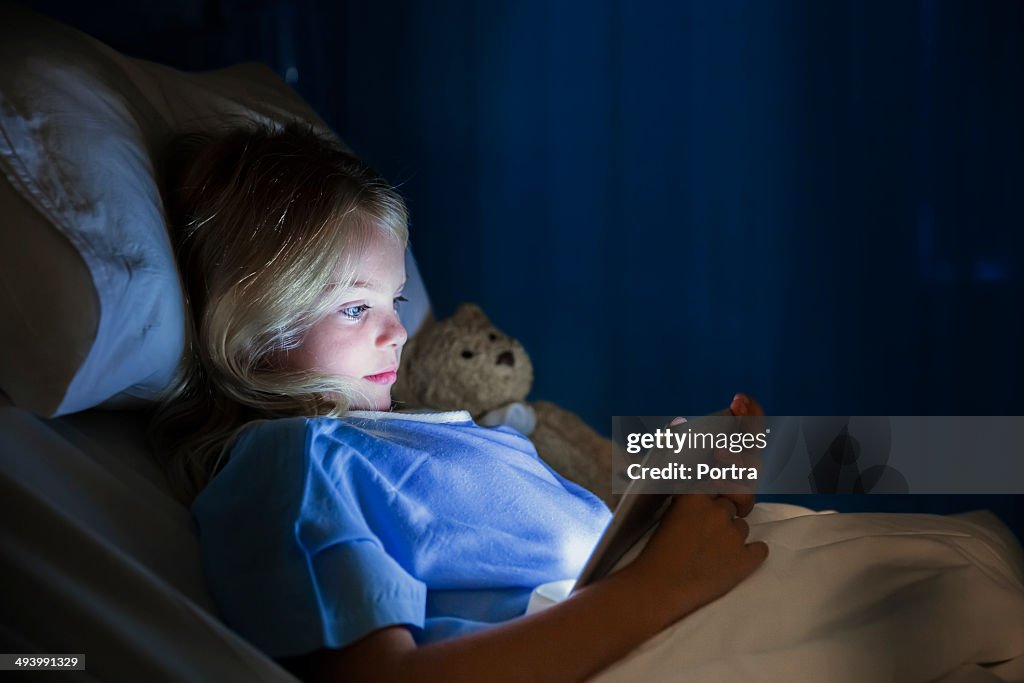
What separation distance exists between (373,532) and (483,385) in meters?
0.67

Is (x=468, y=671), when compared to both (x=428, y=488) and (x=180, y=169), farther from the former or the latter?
(x=180, y=169)

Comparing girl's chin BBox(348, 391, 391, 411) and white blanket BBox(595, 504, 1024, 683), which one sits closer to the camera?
white blanket BBox(595, 504, 1024, 683)

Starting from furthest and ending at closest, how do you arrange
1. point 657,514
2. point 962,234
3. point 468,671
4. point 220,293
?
point 962,234 → point 220,293 → point 657,514 → point 468,671

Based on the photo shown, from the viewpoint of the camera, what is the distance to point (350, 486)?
704 millimetres

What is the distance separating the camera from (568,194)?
5.45ft

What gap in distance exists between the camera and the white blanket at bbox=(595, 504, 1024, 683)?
61 cm

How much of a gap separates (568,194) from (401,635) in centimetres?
116

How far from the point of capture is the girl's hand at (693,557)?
641mm

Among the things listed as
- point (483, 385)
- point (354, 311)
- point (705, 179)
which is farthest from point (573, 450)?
point (354, 311)

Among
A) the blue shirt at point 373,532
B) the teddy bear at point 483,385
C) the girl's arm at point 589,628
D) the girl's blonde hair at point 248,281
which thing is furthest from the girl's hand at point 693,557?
the teddy bear at point 483,385

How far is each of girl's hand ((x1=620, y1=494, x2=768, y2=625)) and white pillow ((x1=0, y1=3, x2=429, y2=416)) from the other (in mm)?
408

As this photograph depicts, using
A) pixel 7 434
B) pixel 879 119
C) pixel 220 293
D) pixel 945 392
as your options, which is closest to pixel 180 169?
pixel 220 293

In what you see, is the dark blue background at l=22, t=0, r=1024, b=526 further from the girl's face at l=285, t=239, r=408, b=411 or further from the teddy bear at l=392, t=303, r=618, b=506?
the girl's face at l=285, t=239, r=408, b=411

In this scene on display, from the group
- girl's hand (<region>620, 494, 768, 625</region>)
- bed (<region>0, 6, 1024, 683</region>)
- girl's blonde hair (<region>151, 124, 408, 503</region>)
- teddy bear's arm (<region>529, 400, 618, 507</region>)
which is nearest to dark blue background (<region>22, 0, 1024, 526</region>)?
teddy bear's arm (<region>529, 400, 618, 507</region>)
